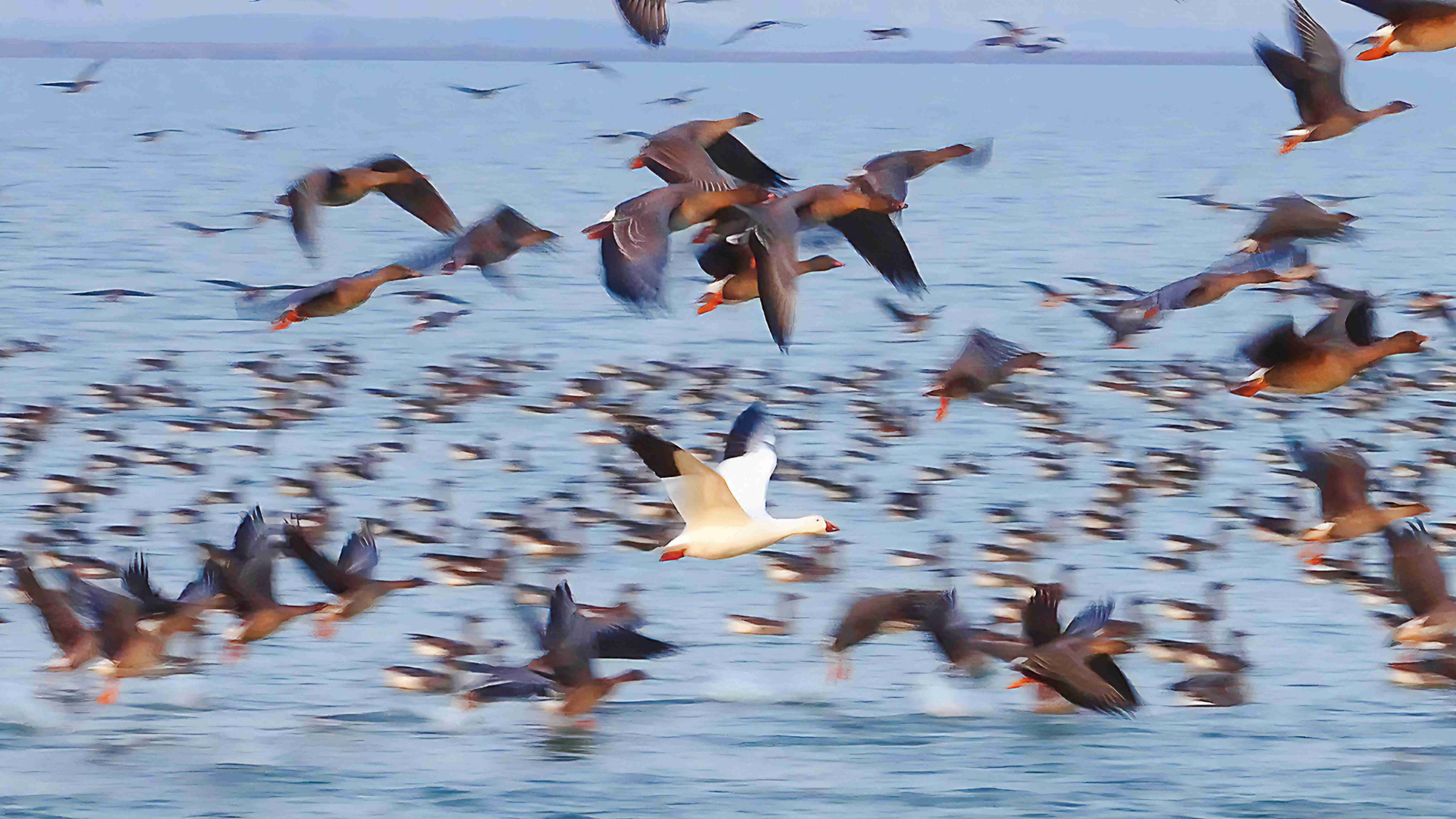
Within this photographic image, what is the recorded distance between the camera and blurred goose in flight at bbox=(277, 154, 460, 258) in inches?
458

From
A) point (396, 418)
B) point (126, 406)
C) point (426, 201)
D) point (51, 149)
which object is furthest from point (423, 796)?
point (51, 149)

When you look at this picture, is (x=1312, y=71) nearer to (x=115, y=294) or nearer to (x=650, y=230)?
(x=650, y=230)

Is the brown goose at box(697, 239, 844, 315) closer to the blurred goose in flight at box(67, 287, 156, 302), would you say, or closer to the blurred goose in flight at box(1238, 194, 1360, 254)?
the blurred goose in flight at box(1238, 194, 1360, 254)

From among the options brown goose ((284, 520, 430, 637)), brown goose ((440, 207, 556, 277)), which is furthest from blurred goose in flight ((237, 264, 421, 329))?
brown goose ((284, 520, 430, 637))

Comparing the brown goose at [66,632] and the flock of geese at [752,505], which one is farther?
the brown goose at [66,632]

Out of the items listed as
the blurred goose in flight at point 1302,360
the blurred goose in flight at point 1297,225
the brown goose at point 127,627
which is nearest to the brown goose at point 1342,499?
the blurred goose in flight at point 1302,360

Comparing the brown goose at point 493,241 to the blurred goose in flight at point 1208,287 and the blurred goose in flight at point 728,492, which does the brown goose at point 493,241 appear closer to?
the blurred goose in flight at point 728,492

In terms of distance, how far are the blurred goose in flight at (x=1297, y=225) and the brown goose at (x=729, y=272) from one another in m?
2.92

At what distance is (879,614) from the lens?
1249 centimetres

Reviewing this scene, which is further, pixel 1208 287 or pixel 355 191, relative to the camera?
pixel 1208 287

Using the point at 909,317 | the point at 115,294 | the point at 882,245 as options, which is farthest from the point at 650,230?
the point at 909,317

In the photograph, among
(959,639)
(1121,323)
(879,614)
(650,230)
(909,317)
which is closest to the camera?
(650,230)

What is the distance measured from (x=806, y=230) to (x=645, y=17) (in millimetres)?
1310

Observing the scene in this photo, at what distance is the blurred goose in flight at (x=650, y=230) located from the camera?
9211mm
